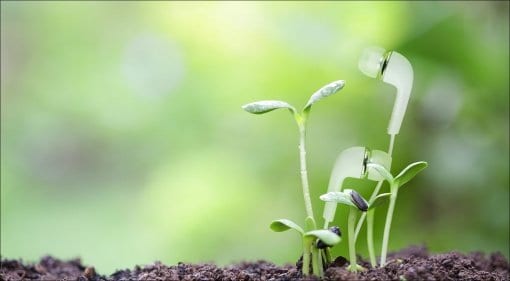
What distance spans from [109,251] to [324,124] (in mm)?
987

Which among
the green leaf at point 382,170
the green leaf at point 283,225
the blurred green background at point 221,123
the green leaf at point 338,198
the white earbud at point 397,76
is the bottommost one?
the green leaf at point 283,225

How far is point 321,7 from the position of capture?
2.20 m

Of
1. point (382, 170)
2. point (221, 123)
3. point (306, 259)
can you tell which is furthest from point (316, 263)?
point (221, 123)

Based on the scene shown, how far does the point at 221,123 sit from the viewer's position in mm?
2305

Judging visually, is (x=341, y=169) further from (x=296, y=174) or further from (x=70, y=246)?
(x=70, y=246)

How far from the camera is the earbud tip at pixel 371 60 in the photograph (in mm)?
725

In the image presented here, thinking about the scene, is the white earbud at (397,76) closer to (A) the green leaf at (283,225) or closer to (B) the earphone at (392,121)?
(B) the earphone at (392,121)

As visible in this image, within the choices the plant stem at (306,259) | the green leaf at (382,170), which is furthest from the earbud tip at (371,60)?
the plant stem at (306,259)

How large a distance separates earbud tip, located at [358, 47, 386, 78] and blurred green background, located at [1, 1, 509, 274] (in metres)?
1.12

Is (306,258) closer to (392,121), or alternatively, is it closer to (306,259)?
(306,259)

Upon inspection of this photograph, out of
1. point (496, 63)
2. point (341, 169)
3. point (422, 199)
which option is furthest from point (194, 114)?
point (341, 169)

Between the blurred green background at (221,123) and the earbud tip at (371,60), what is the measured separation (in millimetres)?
1122

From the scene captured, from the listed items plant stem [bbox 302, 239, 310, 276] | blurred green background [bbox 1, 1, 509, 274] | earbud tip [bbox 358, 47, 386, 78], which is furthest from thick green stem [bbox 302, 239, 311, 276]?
blurred green background [bbox 1, 1, 509, 274]

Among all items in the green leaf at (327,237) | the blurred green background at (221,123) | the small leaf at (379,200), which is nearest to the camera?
the green leaf at (327,237)
